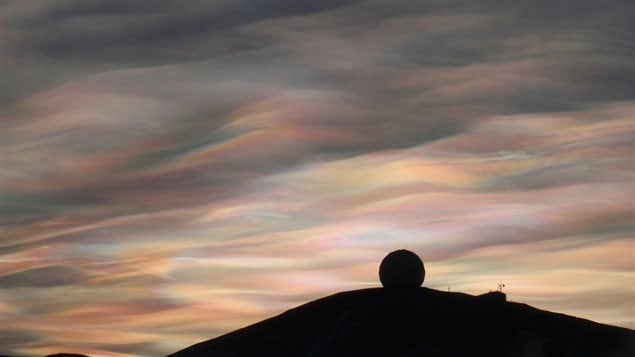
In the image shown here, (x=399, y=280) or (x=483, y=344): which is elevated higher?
(x=399, y=280)

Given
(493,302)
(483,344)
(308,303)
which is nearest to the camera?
(483,344)

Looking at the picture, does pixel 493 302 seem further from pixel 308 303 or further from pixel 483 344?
pixel 308 303

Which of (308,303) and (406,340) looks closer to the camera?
(406,340)

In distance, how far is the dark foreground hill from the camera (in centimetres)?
6694

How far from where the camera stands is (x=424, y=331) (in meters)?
68.2

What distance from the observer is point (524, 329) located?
68.2 meters

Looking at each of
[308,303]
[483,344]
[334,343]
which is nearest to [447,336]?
[483,344]

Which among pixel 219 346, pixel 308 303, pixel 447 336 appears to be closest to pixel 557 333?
pixel 447 336

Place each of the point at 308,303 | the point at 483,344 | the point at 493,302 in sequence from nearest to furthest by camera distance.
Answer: the point at 483,344 → the point at 493,302 → the point at 308,303

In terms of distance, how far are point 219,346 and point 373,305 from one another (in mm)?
10369

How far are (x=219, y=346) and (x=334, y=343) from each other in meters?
9.54

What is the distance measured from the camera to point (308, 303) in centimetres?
7588

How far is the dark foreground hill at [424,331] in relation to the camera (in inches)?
2635

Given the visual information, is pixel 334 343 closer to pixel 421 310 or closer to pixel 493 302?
pixel 421 310
